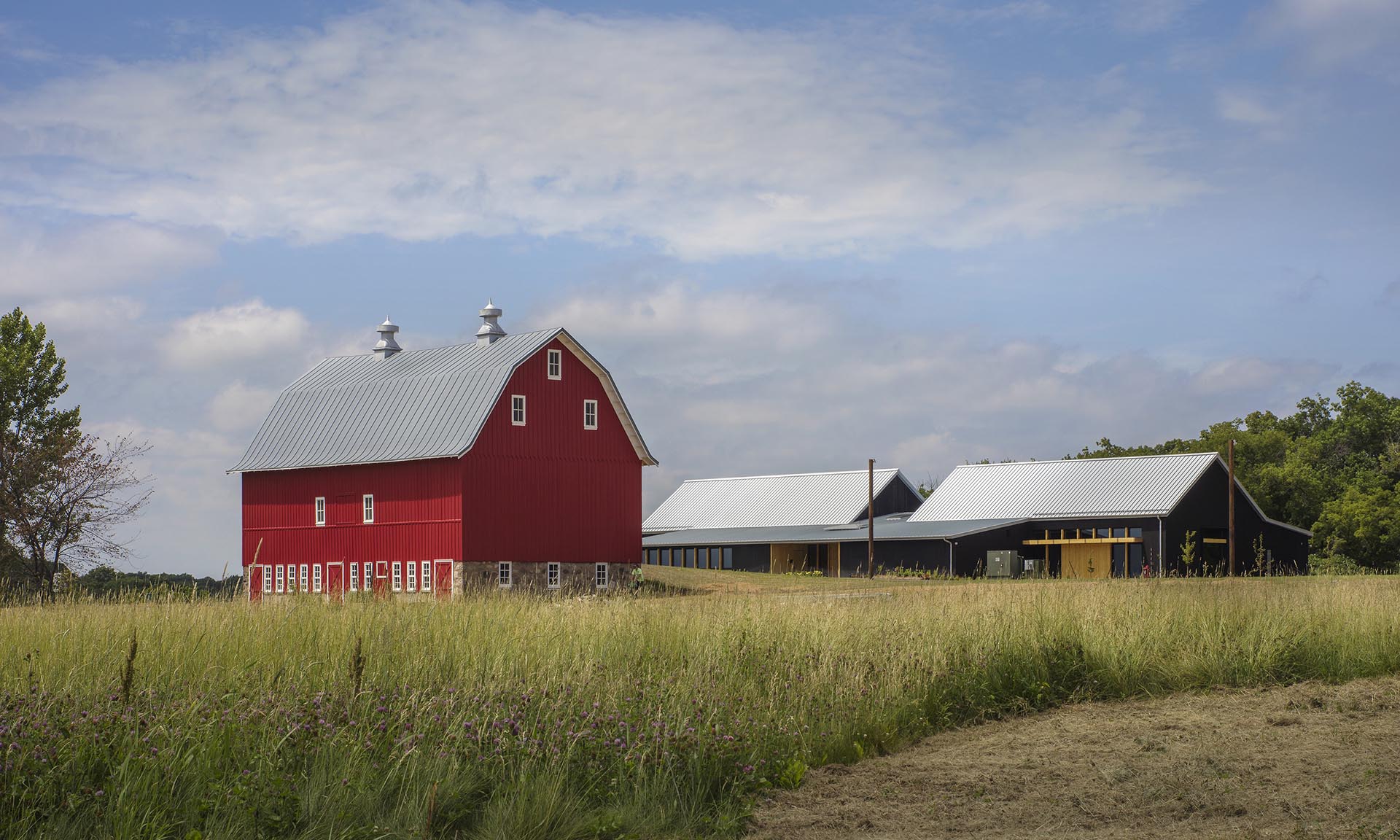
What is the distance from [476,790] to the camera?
8797mm

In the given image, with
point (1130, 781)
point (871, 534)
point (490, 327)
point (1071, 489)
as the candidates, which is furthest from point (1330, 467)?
point (1130, 781)

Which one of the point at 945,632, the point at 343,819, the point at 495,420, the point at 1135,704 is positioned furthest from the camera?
the point at 495,420

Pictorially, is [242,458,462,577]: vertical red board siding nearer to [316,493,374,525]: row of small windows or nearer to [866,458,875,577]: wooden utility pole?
[316,493,374,525]: row of small windows

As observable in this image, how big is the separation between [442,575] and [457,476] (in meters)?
2.92

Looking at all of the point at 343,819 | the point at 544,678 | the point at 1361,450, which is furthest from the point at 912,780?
the point at 1361,450

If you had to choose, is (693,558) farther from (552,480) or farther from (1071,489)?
(552,480)

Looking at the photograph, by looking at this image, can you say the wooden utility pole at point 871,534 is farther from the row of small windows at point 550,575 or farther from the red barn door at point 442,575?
the red barn door at point 442,575

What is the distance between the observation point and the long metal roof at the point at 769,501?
64.3 meters

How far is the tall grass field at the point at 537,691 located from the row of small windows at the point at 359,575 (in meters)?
25.1

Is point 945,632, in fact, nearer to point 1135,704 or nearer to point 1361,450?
point 1135,704

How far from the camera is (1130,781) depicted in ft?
32.5

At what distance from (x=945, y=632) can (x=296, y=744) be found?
7.71 metres

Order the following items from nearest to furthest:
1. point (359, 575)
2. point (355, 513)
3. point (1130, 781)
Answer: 1. point (1130, 781)
2. point (359, 575)
3. point (355, 513)

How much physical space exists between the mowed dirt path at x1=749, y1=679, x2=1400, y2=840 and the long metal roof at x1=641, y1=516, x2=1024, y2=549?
42.2 m
